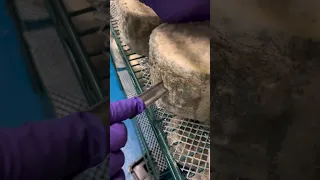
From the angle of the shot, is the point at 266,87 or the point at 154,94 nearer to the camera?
the point at 266,87

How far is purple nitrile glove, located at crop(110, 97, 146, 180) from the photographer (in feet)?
2.45

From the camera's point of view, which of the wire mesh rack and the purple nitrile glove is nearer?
the purple nitrile glove

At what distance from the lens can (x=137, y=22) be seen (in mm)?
1004

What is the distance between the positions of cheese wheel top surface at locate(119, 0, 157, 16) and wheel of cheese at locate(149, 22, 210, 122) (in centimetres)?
14

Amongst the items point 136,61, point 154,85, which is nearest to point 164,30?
point 154,85

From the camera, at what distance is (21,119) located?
0.88 feet

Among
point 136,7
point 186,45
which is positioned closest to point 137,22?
point 136,7

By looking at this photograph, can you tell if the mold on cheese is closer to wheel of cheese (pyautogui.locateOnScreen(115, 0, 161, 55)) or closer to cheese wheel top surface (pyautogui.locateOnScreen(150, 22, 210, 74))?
cheese wheel top surface (pyautogui.locateOnScreen(150, 22, 210, 74))

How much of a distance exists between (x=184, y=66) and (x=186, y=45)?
81 mm

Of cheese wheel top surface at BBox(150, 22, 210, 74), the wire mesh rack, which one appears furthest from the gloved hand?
the wire mesh rack

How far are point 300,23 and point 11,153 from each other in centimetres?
26

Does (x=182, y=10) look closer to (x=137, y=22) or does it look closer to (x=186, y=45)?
(x=186, y=45)

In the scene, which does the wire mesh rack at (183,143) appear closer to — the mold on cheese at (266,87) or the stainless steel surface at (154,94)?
the stainless steel surface at (154,94)

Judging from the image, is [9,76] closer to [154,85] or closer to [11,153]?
[11,153]
